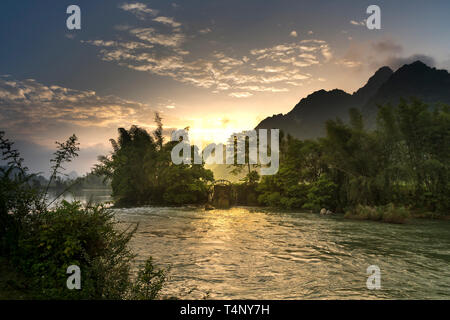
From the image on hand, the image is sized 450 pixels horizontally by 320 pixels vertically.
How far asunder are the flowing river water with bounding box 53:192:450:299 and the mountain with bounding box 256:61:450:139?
86.6 meters

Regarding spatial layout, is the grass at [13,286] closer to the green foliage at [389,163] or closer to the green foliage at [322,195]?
the green foliage at [389,163]

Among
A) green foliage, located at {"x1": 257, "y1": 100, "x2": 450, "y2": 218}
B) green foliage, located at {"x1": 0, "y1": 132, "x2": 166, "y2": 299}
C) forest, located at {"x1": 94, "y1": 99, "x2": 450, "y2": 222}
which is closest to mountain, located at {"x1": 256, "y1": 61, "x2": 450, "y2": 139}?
forest, located at {"x1": 94, "y1": 99, "x2": 450, "y2": 222}

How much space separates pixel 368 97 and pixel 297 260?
5787 inches

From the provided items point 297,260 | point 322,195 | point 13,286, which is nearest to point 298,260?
point 297,260

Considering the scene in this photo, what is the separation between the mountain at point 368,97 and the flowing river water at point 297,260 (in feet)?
284

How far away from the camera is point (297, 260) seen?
34.9ft

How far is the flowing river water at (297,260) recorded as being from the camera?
7.41 meters

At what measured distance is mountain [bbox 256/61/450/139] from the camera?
98750 millimetres

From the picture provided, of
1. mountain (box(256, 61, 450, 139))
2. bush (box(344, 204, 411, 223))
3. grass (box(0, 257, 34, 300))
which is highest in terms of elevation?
mountain (box(256, 61, 450, 139))

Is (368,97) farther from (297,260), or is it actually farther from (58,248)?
(58,248)

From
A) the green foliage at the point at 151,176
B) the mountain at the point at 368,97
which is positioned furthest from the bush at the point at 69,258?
the mountain at the point at 368,97

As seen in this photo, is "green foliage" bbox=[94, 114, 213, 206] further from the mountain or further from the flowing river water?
the mountain
